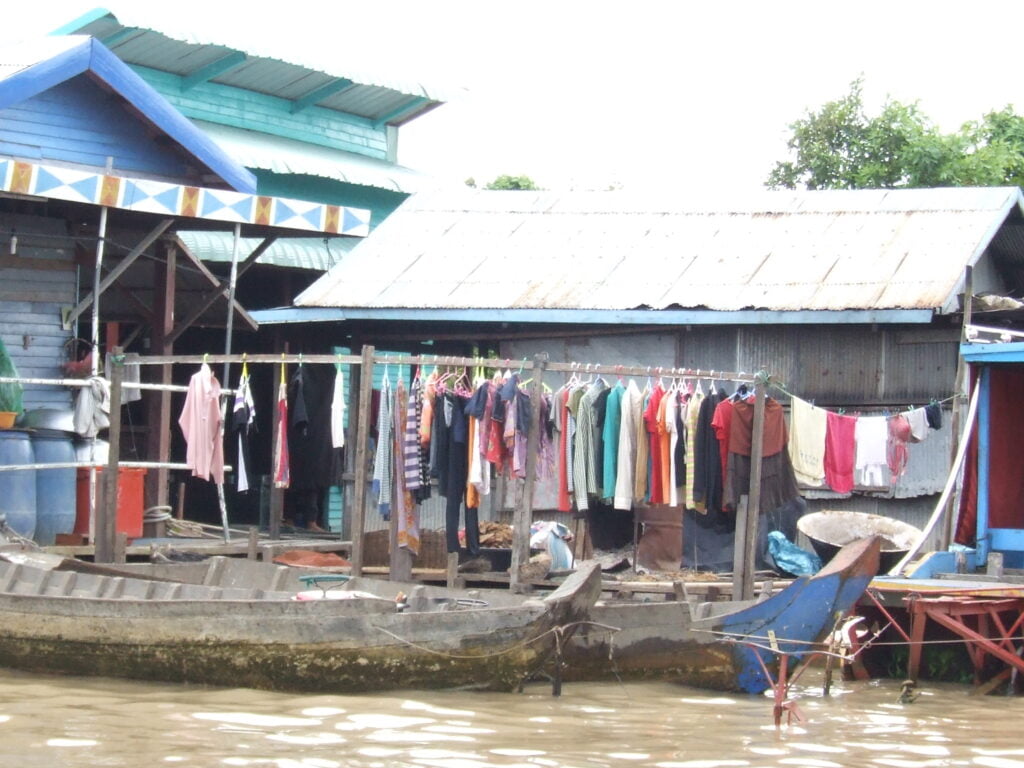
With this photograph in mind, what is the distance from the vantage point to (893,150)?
82.8 ft

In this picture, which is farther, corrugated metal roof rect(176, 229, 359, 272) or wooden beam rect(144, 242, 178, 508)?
corrugated metal roof rect(176, 229, 359, 272)

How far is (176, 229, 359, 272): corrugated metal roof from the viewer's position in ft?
65.1

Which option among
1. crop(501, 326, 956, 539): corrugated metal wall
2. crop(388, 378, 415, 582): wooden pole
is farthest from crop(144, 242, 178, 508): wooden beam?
crop(501, 326, 956, 539): corrugated metal wall

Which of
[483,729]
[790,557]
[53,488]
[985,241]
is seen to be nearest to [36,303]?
[53,488]

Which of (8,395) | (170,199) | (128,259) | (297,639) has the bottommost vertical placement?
(297,639)

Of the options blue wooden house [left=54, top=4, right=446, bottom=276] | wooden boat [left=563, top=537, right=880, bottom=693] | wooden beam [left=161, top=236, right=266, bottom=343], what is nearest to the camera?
wooden boat [left=563, top=537, right=880, bottom=693]

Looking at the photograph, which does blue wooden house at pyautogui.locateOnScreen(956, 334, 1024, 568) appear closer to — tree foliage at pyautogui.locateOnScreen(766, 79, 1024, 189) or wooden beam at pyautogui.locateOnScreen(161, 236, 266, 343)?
wooden beam at pyautogui.locateOnScreen(161, 236, 266, 343)

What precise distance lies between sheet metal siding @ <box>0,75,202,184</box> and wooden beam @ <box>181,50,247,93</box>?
350 inches

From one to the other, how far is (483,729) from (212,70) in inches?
675

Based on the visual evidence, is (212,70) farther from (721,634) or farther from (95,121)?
(721,634)

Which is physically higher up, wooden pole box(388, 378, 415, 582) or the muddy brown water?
wooden pole box(388, 378, 415, 582)

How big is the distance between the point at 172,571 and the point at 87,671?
199 cm

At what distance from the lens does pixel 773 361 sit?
14.8m

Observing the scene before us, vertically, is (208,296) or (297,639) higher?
(208,296)
